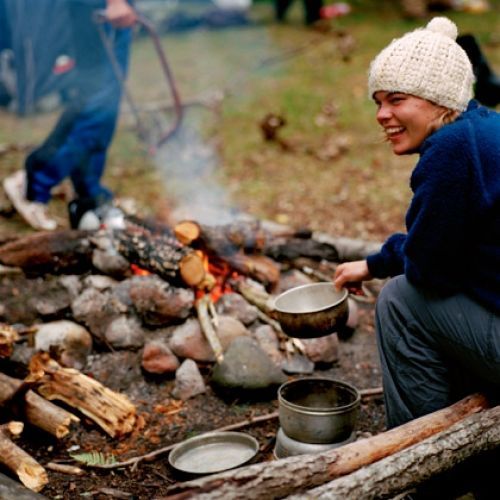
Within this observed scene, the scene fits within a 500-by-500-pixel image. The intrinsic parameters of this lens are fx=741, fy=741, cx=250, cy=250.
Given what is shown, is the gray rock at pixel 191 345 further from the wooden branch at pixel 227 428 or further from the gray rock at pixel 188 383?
the wooden branch at pixel 227 428

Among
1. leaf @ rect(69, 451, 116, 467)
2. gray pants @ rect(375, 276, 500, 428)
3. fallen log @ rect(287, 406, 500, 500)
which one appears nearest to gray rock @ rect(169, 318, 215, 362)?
leaf @ rect(69, 451, 116, 467)

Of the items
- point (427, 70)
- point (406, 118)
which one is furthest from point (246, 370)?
point (427, 70)

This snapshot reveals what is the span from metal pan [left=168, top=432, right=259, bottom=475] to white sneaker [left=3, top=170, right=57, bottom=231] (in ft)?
13.3

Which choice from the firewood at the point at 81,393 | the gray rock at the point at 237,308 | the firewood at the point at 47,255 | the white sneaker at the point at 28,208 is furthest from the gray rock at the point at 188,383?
the white sneaker at the point at 28,208

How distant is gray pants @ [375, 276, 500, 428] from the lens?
3180mm

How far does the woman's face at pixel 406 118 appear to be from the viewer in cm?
320

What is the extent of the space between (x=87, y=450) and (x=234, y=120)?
8.41 metres

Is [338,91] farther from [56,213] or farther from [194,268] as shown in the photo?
[194,268]

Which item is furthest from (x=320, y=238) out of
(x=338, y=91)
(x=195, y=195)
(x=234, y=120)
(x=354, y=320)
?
(x=338, y=91)

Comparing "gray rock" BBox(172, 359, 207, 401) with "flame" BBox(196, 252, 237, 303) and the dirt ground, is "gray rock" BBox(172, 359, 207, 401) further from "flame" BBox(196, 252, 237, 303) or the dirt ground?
"flame" BBox(196, 252, 237, 303)

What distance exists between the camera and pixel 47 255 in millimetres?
5504

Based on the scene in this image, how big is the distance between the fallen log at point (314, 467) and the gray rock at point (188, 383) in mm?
1780

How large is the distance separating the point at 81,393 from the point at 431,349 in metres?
2.06

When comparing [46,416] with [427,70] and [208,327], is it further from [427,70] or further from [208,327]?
[427,70]
